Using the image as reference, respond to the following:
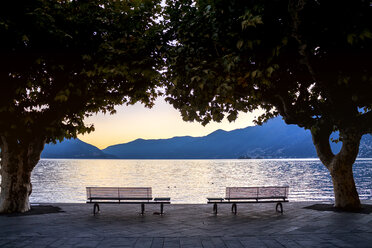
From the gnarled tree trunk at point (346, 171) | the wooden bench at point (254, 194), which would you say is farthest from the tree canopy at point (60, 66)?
the gnarled tree trunk at point (346, 171)

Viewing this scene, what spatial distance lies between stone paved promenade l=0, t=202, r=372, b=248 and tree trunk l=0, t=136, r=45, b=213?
0.85m

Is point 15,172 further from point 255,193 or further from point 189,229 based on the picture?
point 255,193

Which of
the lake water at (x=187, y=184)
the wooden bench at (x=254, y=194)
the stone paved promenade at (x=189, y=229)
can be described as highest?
the wooden bench at (x=254, y=194)

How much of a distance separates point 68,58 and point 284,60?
25.7 ft

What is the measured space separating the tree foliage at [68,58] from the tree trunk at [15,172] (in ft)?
1.59

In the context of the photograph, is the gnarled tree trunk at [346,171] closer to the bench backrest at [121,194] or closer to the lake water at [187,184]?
the bench backrest at [121,194]

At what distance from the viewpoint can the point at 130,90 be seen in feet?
44.2

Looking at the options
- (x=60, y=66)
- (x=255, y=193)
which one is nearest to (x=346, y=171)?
(x=255, y=193)

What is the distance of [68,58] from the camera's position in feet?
38.2

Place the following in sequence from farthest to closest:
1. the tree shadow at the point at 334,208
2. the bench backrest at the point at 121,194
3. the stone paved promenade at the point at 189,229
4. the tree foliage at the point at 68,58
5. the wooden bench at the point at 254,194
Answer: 1. the wooden bench at the point at 254,194
2. the bench backrest at the point at 121,194
3. the tree shadow at the point at 334,208
4. the tree foliage at the point at 68,58
5. the stone paved promenade at the point at 189,229

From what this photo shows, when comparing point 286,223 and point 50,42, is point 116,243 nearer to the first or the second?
point 286,223

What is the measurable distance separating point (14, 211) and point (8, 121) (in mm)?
3494

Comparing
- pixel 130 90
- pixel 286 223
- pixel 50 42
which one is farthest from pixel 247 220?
pixel 50 42

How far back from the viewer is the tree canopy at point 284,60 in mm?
7734
